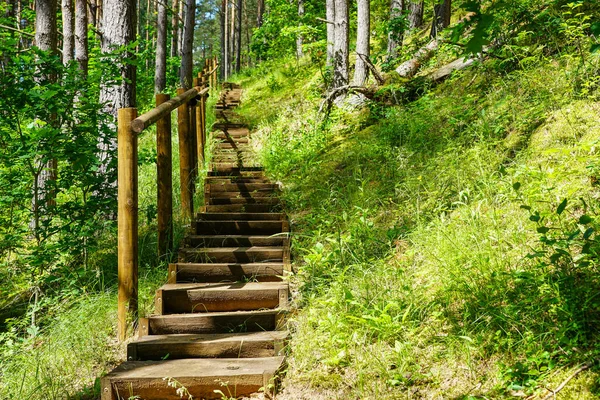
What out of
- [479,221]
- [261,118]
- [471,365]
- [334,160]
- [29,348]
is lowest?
[29,348]

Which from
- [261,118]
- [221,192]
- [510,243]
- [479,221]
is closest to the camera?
[510,243]

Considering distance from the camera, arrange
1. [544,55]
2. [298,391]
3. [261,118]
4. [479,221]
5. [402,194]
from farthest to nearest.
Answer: [261,118]
[544,55]
[402,194]
[479,221]
[298,391]

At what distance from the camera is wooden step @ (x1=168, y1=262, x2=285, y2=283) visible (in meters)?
4.56

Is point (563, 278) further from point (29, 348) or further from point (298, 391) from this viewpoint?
point (29, 348)

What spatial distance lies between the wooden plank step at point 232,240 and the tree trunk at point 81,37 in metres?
4.99

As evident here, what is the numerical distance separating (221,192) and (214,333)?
3254 mm

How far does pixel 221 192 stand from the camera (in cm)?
687

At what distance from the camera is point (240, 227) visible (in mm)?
5699

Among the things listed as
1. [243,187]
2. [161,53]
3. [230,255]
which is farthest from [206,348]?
[161,53]

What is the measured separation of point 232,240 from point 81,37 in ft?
19.9

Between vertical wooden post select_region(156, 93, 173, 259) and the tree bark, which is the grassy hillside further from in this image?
the tree bark

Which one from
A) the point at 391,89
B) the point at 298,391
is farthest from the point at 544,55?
the point at 298,391

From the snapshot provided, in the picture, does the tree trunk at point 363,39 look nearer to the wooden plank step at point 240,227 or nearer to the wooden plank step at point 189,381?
the wooden plank step at point 240,227

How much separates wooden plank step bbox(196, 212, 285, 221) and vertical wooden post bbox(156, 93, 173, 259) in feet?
3.48
